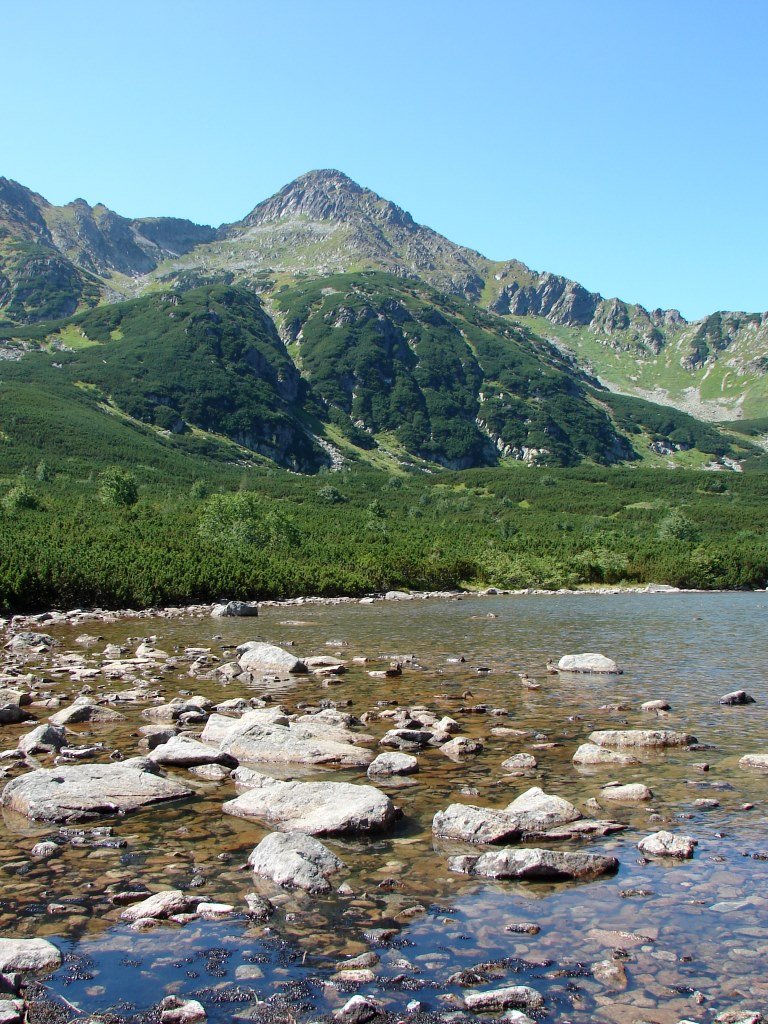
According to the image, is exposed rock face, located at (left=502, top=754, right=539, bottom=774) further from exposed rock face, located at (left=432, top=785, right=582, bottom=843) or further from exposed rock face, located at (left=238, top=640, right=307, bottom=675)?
exposed rock face, located at (left=238, top=640, right=307, bottom=675)

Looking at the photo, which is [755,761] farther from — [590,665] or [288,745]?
[590,665]

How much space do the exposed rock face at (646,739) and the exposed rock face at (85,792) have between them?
6.74m

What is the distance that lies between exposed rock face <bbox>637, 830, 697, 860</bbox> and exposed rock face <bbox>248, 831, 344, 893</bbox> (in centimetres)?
318

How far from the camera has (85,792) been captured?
9.16m

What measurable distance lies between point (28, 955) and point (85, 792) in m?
3.69

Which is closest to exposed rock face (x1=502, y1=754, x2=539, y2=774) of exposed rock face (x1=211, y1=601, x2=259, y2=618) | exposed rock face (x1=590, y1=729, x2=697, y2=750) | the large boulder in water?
exposed rock face (x1=590, y1=729, x2=697, y2=750)

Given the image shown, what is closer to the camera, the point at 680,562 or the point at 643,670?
the point at 643,670

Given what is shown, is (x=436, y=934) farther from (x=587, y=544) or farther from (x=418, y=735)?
(x=587, y=544)

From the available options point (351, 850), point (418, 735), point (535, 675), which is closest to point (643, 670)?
point (535, 675)

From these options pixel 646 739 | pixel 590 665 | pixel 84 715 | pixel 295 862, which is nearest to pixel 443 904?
pixel 295 862

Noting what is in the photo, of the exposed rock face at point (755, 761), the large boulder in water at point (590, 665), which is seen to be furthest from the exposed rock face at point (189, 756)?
the large boulder in water at point (590, 665)

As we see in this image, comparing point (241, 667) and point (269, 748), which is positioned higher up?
point (269, 748)

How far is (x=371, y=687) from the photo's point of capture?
17875mm

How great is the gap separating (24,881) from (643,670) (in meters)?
16.9
